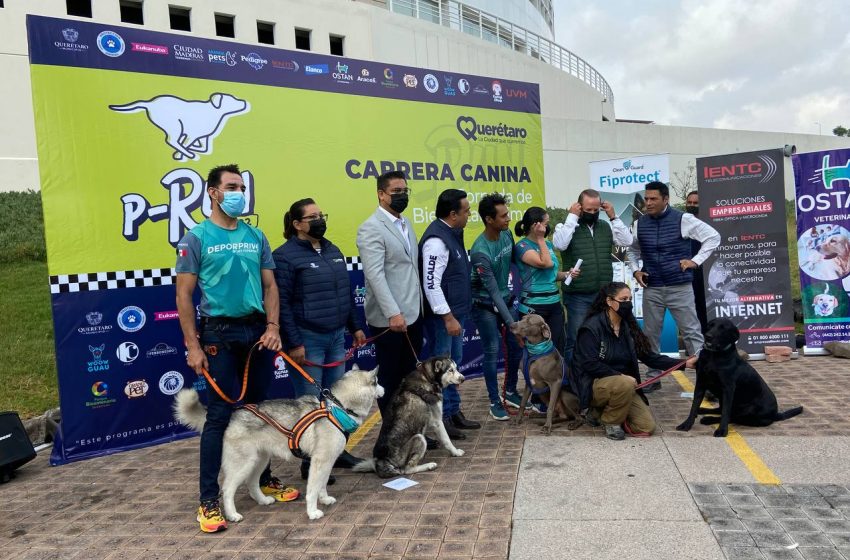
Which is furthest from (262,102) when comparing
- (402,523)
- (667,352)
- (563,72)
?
(563,72)

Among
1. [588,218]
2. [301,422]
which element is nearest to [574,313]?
[588,218]

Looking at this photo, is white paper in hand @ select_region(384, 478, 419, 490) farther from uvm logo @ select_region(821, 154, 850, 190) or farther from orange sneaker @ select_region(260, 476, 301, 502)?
uvm logo @ select_region(821, 154, 850, 190)

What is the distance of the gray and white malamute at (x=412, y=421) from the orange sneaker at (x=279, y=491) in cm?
55

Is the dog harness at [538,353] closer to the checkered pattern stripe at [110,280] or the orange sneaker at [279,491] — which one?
the checkered pattern stripe at [110,280]

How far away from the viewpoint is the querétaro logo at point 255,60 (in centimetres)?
558

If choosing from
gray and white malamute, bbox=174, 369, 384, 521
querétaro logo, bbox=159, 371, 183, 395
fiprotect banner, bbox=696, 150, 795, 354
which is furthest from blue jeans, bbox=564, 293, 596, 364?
querétaro logo, bbox=159, 371, 183, 395

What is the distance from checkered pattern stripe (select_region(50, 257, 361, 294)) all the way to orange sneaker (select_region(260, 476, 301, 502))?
5.92ft

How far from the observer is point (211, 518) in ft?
11.3

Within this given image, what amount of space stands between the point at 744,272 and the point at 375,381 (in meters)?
5.72

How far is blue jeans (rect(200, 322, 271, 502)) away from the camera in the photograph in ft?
11.5

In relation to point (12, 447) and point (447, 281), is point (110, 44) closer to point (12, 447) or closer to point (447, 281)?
point (12, 447)

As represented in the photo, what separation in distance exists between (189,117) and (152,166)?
573 millimetres

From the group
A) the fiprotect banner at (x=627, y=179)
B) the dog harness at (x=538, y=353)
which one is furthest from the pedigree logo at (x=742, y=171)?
the dog harness at (x=538, y=353)

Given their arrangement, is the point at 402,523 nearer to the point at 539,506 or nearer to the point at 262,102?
the point at 539,506
